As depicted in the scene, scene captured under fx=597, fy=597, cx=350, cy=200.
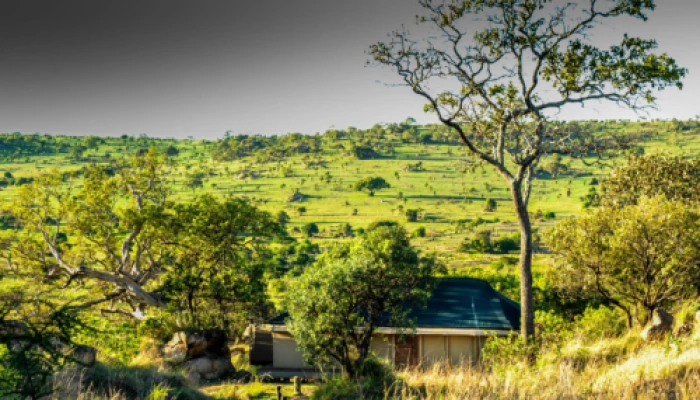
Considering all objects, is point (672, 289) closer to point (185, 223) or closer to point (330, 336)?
point (330, 336)

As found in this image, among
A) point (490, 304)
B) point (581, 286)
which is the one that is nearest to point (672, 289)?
point (581, 286)

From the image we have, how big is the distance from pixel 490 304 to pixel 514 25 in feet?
36.1

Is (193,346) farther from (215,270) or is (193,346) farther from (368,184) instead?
(368,184)

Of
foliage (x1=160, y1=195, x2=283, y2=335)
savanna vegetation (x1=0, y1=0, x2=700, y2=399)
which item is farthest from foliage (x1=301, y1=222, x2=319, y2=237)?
foliage (x1=160, y1=195, x2=283, y2=335)

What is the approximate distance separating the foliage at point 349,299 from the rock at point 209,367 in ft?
→ 17.1

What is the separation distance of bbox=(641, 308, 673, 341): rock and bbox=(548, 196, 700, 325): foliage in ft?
4.57

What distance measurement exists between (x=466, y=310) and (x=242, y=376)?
7.91 metres

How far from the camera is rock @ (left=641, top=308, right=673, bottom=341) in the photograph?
45.9 feet

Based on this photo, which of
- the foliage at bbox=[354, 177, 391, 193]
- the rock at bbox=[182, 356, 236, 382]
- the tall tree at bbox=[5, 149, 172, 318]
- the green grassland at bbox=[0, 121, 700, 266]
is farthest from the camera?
the foliage at bbox=[354, 177, 391, 193]

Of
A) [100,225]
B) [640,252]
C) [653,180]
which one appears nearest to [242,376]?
[100,225]

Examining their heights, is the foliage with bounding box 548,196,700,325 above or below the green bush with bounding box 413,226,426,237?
above

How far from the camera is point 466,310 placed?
2083cm

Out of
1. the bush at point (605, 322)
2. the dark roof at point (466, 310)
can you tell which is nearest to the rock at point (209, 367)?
the dark roof at point (466, 310)

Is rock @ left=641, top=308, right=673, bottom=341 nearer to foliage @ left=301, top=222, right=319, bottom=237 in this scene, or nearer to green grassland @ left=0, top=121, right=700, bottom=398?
green grassland @ left=0, top=121, right=700, bottom=398
